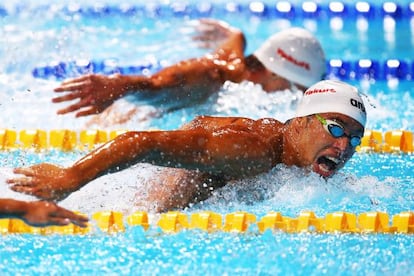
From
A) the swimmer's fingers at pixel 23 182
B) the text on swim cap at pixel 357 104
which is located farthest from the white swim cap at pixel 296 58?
the swimmer's fingers at pixel 23 182

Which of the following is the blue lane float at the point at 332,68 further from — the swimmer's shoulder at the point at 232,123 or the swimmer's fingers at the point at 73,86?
the swimmer's shoulder at the point at 232,123

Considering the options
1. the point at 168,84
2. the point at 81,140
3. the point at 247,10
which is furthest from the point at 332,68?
the point at 81,140

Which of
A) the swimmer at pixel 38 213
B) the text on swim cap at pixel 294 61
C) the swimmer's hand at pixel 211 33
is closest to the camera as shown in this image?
the swimmer at pixel 38 213

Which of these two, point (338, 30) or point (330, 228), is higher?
point (338, 30)

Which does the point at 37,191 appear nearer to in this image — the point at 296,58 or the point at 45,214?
the point at 45,214

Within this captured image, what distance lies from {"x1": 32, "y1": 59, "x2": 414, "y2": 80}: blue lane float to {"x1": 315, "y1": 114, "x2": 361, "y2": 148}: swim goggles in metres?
2.53

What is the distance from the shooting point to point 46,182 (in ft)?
8.75

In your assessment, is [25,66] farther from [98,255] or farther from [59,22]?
[98,255]

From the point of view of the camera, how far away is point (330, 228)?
10.4ft

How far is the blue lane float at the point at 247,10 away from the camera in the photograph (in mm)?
7246

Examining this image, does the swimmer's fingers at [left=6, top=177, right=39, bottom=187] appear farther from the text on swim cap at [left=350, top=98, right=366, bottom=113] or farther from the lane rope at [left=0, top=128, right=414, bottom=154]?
the lane rope at [left=0, top=128, right=414, bottom=154]

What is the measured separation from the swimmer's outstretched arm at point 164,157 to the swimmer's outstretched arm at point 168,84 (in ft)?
3.27

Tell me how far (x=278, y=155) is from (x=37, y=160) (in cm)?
136

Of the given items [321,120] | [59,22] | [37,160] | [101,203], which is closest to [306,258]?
[321,120]
